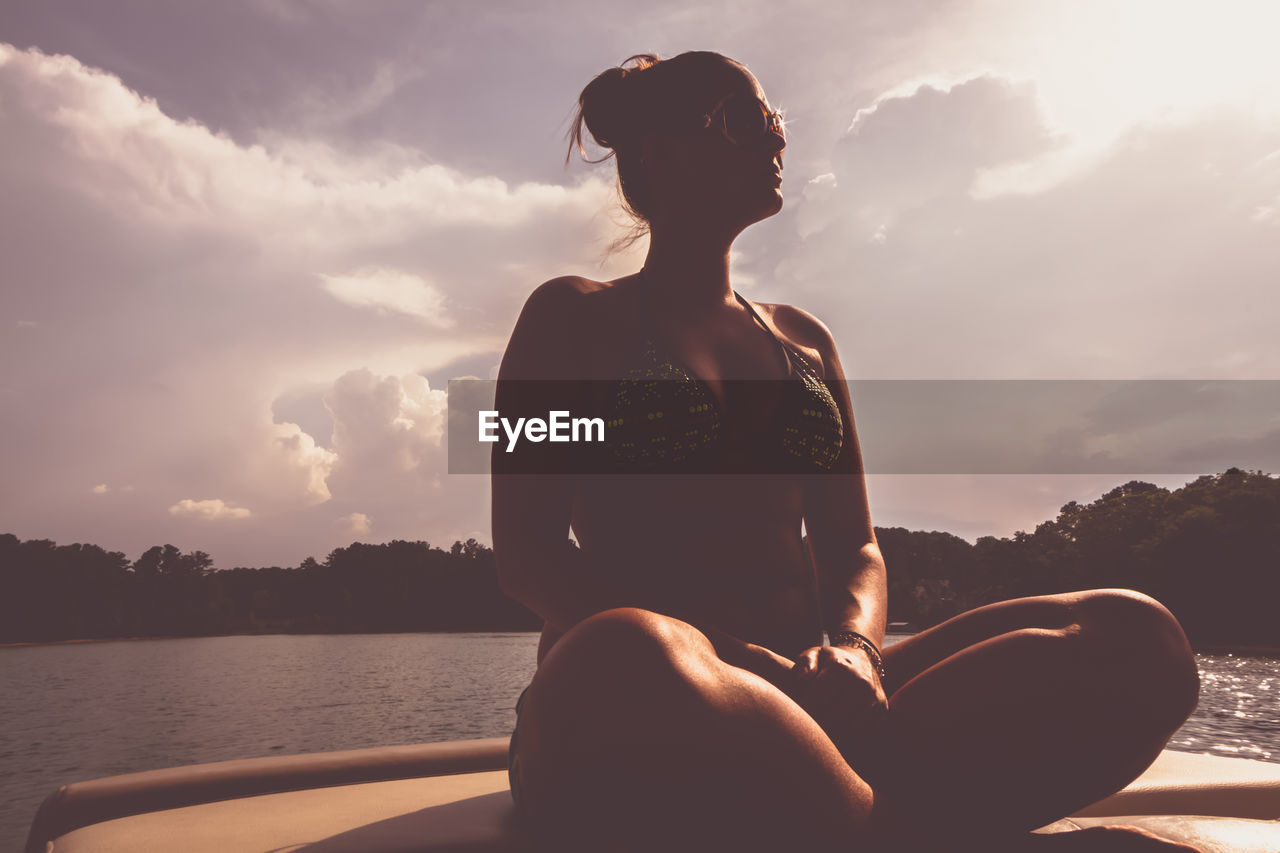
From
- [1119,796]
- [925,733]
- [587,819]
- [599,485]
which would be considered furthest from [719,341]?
[1119,796]

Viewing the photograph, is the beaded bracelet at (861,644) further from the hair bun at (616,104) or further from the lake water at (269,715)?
the lake water at (269,715)

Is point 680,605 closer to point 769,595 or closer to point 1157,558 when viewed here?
point 769,595

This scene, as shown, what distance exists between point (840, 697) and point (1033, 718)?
451mm

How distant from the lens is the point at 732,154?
249 cm

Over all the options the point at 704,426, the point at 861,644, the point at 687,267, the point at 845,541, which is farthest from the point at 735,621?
the point at 687,267

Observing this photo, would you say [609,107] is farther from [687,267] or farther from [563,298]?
[563,298]

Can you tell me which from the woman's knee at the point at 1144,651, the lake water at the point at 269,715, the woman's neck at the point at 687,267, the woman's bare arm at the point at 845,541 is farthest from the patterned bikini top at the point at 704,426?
the lake water at the point at 269,715

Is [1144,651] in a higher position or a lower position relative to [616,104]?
lower

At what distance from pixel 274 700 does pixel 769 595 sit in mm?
39332

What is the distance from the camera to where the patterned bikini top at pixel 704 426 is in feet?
7.02

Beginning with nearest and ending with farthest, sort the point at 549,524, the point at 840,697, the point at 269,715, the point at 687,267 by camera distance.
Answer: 1. the point at 840,697
2. the point at 549,524
3. the point at 687,267
4. the point at 269,715

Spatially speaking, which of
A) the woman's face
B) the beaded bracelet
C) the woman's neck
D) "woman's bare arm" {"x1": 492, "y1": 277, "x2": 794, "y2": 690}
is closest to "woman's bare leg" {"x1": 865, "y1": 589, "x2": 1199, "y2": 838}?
the beaded bracelet

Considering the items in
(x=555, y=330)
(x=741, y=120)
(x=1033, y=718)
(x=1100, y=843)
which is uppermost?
(x=741, y=120)

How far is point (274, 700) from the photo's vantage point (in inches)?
1410
